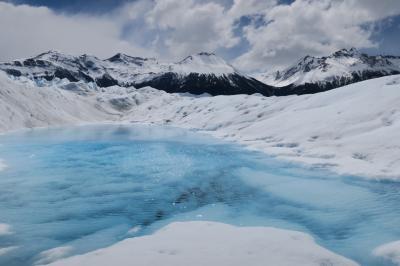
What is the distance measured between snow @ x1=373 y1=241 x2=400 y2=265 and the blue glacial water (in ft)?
1.15

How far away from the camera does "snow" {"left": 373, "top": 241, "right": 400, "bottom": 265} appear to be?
12.3 m

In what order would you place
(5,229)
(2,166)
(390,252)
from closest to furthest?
(390,252)
(5,229)
(2,166)

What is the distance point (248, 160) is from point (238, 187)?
1130 cm

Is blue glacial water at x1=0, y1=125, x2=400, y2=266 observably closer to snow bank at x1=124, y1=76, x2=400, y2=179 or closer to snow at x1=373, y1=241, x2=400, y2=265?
snow at x1=373, y1=241, x2=400, y2=265

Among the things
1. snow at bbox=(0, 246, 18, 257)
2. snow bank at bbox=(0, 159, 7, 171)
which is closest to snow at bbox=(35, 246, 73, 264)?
snow at bbox=(0, 246, 18, 257)

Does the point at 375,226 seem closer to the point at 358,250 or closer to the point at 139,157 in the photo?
the point at 358,250

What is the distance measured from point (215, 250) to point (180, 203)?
7960mm

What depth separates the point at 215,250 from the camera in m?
12.8

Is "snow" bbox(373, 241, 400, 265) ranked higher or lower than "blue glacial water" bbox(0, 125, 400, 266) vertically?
lower

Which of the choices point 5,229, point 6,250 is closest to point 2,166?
point 5,229

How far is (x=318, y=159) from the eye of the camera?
3156cm

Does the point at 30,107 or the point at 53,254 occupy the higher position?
the point at 30,107

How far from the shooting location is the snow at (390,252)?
12.3m

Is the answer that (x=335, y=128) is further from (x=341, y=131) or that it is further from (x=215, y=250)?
(x=215, y=250)
